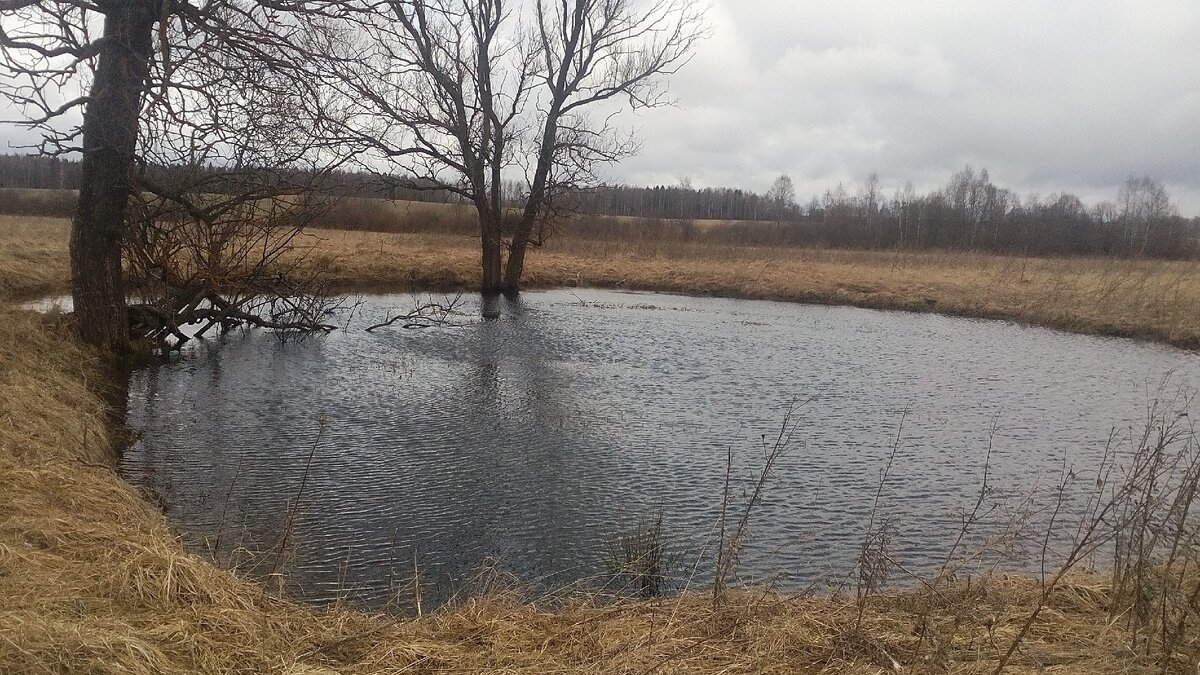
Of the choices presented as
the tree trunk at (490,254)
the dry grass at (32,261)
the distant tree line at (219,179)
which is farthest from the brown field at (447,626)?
the tree trunk at (490,254)

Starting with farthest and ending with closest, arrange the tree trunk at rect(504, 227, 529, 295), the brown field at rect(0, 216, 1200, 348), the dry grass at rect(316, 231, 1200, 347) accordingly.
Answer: the tree trunk at rect(504, 227, 529, 295), the dry grass at rect(316, 231, 1200, 347), the brown field at rect(0, 216, 1200, 348)

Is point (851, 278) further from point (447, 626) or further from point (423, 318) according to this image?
point (447, 626)

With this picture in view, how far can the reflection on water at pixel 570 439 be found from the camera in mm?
6652

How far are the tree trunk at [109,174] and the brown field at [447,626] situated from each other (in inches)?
262

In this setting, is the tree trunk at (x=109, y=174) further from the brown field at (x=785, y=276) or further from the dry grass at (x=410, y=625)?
the brown field at (x=785, y=276)

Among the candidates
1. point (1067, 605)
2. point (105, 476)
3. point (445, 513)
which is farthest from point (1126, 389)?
point (105, 476)

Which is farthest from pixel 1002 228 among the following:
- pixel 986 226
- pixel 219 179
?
pixel 219 179

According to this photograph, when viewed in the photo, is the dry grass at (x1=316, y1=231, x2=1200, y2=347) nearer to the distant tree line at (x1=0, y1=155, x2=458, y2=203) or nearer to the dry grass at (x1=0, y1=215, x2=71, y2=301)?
the distant tree line at (x1=0, y1=155, x2=458, y2=203)

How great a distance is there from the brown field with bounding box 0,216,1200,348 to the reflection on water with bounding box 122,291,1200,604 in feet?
21.0

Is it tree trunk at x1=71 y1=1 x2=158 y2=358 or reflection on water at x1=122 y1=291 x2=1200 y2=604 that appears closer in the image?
reflection on water at x1=122 y1=291 x2=1200 y2=604

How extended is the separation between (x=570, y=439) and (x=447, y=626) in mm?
5296

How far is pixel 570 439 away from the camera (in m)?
9.76

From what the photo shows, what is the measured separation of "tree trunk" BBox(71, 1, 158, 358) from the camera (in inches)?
410

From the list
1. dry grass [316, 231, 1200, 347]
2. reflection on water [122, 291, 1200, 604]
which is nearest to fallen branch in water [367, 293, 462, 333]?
reflection on water [122, 291, 1200, 604]
